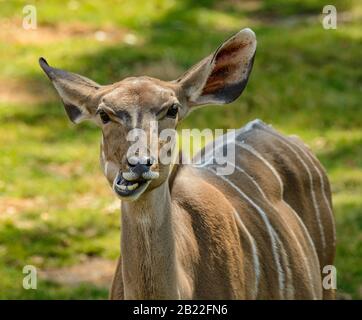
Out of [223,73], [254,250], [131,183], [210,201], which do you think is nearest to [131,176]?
[131,183]

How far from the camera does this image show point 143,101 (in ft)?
11.8

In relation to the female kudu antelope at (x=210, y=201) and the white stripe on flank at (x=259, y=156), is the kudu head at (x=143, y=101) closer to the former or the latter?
the female kudu antelope at (x=210, y=201)

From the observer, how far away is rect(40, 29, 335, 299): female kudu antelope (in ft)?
11.8

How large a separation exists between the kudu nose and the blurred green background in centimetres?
273

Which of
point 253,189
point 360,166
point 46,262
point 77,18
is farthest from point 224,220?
point 77,18

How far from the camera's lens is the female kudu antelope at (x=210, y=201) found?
3.59m

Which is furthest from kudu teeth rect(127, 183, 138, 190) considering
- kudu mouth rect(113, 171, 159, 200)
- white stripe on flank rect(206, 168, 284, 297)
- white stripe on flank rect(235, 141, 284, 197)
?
white stripe on flank rect(235, 141, 284, 197)

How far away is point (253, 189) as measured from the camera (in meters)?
4.71

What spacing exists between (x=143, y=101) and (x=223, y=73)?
0.50m

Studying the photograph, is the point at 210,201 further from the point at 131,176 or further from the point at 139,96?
the point at 131,176

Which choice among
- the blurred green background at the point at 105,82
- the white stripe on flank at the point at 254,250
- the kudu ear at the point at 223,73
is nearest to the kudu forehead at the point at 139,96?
the kudu ear at the point at 223,73

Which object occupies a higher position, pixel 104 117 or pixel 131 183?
pixel 104 117

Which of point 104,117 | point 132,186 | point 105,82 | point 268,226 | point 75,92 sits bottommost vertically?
point 132,186
